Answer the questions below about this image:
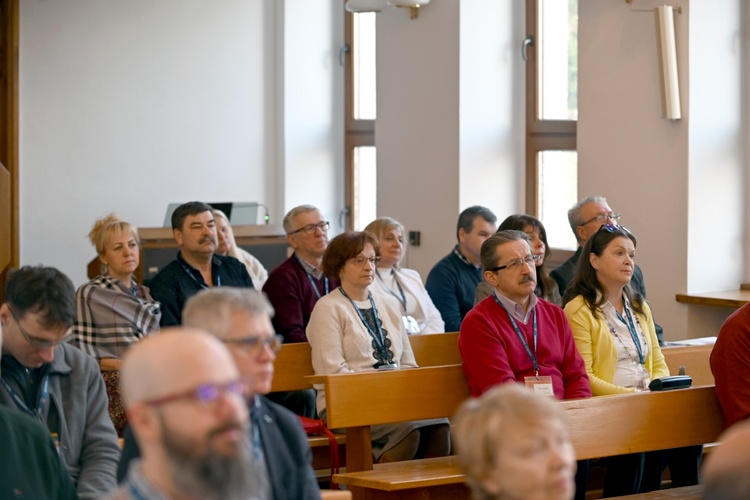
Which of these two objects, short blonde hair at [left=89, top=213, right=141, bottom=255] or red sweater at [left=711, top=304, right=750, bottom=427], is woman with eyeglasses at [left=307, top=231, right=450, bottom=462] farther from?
red sweater at [left=711, top=304, right=750, bottom=427]

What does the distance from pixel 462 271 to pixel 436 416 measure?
2.02 m

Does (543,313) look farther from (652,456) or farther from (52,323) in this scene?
(52,323)

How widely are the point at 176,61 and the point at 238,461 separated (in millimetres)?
8935

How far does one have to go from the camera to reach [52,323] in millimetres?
3117

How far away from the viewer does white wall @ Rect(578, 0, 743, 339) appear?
6637mm

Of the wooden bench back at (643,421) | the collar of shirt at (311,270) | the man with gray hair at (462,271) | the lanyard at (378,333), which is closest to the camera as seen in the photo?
the wooden bench back at (643,421)

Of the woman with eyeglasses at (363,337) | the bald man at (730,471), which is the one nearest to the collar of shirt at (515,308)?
the woman with eyeglasses at (363,337)

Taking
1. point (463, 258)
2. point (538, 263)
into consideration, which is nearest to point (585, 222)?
point (538, 263)

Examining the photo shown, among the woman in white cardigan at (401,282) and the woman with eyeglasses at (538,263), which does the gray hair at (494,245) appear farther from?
the woman in white cardigan at (401,282)

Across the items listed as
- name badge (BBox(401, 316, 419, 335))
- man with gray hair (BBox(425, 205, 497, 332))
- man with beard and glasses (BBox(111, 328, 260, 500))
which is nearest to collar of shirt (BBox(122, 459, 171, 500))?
man with beard and glasses (BBox(111, 328, 260, 500))

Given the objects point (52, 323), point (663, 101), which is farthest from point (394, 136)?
point (52, 323)

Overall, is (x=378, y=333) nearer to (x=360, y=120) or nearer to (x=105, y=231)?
(x=105, y=231)

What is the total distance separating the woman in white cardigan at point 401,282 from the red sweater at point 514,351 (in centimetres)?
174

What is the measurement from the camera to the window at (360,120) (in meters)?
10.5
